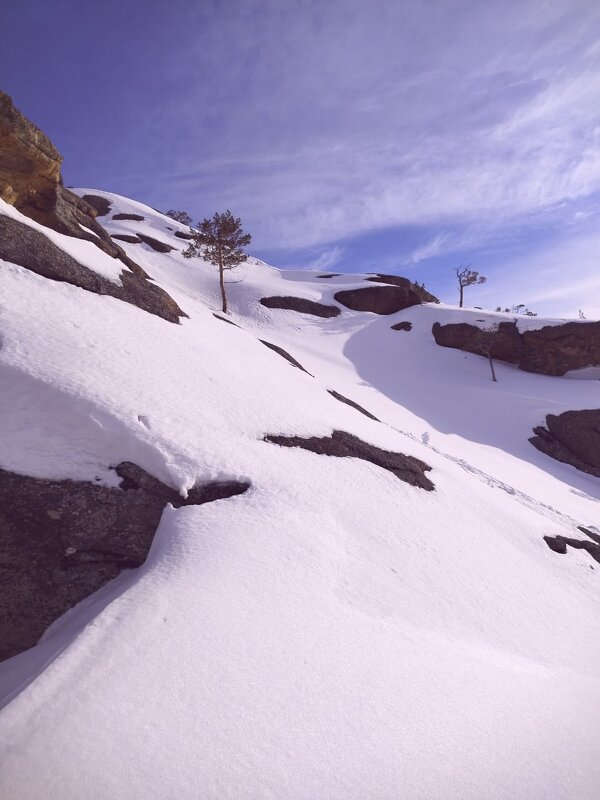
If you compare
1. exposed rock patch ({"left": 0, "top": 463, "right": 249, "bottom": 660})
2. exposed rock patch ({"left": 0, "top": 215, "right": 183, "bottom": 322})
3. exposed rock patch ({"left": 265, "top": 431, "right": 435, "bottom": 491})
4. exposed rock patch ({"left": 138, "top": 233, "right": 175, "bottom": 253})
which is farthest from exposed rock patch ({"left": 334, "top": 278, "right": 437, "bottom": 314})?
exposed rock patch ({"left": 0, "top": 463, "right": 249, "bottom": 660})

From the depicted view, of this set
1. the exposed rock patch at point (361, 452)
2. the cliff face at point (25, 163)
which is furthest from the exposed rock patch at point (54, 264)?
the exposed rock patch at point (361, 452)

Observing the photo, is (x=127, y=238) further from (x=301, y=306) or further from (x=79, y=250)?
(x=79, y=250)

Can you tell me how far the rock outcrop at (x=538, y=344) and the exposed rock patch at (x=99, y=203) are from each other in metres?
59.6

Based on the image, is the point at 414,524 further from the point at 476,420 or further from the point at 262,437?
the point at 476,420

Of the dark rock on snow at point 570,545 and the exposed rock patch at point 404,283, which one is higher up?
the exposed rock patch at point 404,283

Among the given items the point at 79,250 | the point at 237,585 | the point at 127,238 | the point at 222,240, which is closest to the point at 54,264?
the point at 79,250

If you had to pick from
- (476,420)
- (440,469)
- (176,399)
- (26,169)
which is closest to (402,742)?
(176,399)

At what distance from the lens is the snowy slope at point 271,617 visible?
3.02 metres

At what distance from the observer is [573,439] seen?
76.0 ft

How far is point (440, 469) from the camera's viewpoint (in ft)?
37.0

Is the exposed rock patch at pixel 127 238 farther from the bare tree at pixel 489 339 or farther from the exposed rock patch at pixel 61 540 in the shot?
the exposed rock patch at pixel 61 540

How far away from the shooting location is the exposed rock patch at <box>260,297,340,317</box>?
4159 cm

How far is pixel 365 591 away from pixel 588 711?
2.91 m

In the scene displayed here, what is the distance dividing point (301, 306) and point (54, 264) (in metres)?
33.1
